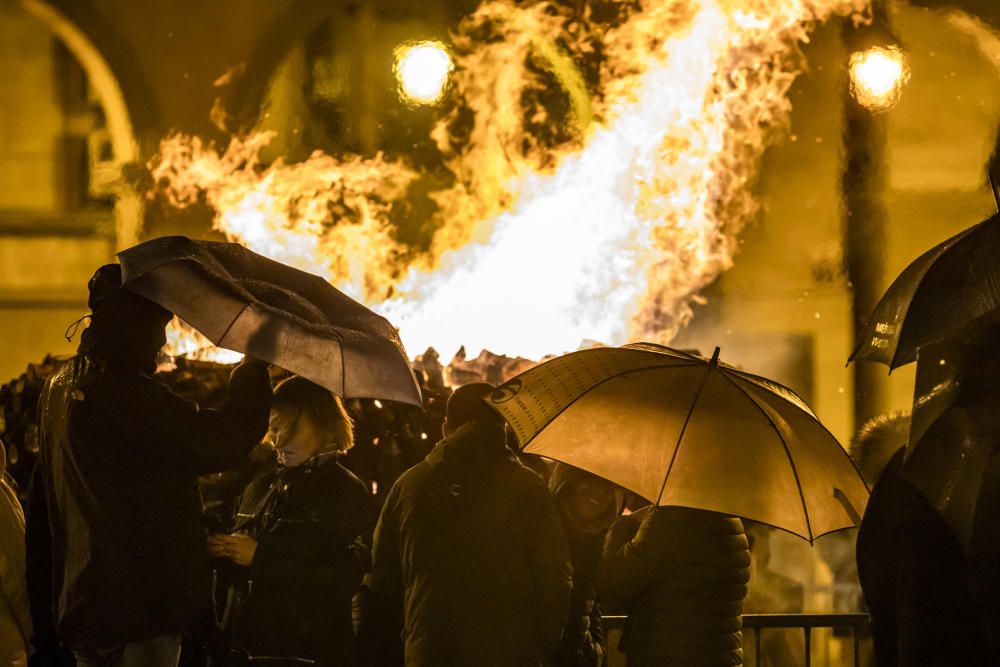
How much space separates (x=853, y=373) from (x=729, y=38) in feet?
10.8

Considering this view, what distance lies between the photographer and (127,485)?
10.5ft

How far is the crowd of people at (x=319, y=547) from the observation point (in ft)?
10.4

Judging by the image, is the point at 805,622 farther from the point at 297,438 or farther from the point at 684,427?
the point at 297,438

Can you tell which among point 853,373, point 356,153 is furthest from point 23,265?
point 853,373

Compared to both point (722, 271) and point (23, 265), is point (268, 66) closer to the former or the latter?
point (23, 265)

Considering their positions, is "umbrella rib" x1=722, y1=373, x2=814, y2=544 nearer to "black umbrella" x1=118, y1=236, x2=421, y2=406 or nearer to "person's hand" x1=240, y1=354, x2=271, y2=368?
"black umbrella" x1=118, y1=236, x2=421, y2=406

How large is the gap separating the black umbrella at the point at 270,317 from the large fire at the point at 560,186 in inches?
242

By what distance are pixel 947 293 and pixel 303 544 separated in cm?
212

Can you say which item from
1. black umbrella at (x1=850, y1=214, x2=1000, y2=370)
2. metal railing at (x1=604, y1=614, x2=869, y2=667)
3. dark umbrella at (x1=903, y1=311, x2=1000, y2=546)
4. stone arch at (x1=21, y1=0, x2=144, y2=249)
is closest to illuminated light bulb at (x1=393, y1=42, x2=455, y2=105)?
stone arch at (x1=21, y1=0, x2=144, y2=249)

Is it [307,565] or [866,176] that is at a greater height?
[866,176]

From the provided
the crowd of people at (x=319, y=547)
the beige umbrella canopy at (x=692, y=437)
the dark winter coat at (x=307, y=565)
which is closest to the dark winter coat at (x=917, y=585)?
the crowd of people at (x=319, y=547)

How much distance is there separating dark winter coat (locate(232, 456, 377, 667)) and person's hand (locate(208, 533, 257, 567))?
4 centimetres

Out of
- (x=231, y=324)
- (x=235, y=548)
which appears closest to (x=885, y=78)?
(x=235, y=548)

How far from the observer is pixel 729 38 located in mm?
11109
